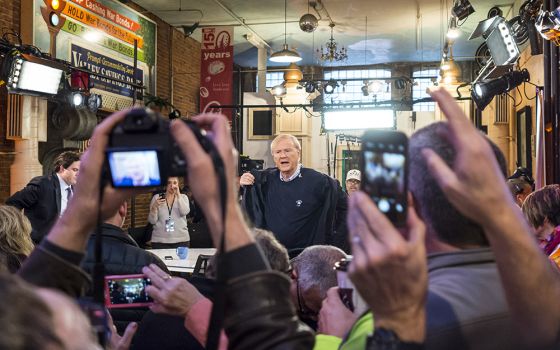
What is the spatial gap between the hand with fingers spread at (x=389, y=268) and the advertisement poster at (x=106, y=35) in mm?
8376

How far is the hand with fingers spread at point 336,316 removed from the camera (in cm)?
146

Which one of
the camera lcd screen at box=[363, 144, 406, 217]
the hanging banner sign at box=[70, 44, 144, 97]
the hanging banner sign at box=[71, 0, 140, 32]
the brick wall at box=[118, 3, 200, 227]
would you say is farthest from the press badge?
the camera lcd screen at box=[363, 144, 406, 217]

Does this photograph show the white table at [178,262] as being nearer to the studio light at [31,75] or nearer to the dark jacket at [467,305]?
the studio light at [31,75]

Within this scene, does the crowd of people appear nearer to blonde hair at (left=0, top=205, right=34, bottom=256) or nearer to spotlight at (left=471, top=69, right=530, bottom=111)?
blonde hair at (left=0, top=205, right=34, bottom=256)

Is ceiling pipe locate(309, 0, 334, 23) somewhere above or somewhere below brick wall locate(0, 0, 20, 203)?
above

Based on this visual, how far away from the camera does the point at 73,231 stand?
1.10m

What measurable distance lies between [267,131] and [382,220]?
50.4 feet

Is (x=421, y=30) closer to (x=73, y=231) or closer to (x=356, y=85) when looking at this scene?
(x=356, y=85)

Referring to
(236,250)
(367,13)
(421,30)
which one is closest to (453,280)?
(236,250)

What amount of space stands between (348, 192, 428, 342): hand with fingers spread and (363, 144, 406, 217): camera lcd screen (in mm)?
33

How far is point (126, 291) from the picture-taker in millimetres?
1798

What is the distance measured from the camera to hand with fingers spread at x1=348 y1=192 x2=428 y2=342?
0.78 m

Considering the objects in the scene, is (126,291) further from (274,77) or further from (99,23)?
(274,77)

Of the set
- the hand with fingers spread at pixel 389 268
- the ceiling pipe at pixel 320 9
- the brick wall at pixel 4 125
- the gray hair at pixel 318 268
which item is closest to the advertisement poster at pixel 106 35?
the brick wall at pixel 4 125
